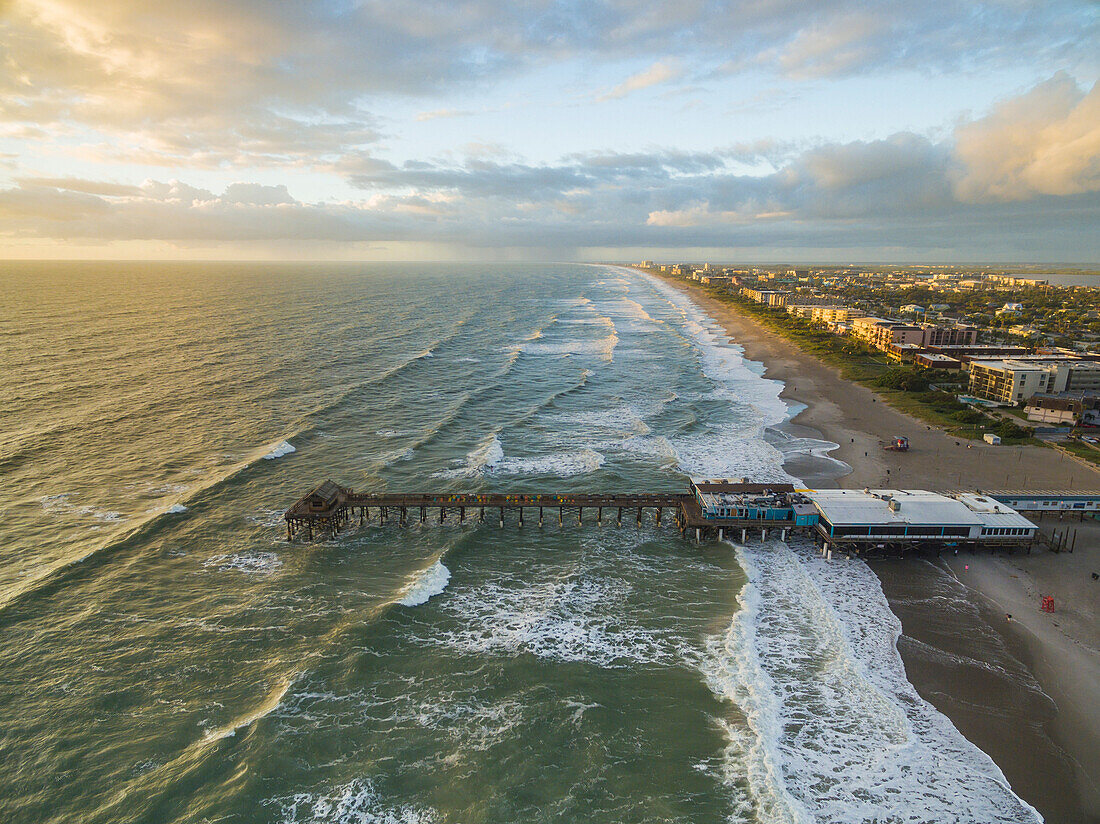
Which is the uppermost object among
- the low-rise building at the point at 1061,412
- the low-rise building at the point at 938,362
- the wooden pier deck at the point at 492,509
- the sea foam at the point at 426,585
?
the low-rise building at the point at 938,362

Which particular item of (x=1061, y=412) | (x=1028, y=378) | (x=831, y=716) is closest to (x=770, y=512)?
(x=831, y=716)

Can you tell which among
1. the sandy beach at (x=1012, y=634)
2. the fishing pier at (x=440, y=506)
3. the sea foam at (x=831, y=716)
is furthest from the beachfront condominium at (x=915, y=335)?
the fishing pier at (x=440, y=506)

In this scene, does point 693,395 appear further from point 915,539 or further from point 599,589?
point 599,589

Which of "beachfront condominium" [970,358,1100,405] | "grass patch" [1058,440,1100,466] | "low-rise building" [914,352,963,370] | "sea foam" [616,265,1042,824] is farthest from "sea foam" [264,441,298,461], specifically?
"low-rise building" [914,352,963,370]

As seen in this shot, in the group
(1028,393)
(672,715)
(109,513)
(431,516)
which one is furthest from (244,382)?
(1028,393)

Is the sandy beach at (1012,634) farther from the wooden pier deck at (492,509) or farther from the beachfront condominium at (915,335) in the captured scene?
the beachfront condominium at (915,335)
